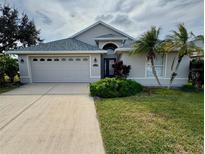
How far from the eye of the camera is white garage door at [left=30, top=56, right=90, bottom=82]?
539 inches

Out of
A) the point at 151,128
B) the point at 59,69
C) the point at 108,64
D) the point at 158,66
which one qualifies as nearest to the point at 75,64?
the point at 59,69

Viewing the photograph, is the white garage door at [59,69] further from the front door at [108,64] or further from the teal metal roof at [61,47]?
the front door at [108,64]

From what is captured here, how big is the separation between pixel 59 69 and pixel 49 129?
9836 millimetres

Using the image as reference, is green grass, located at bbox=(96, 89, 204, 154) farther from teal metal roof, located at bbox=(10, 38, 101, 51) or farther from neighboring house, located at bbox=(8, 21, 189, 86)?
teal metal roof, located at bbox=(10, 38, 101, 51)

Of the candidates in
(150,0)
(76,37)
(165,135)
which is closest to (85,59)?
(76,37)

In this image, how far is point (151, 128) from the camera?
444cm

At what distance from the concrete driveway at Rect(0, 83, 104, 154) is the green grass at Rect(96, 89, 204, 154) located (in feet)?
1.31

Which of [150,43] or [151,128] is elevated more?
[150,43]

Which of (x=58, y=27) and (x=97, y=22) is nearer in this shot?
(x=97, y=22)

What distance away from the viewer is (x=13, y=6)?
81.2 feet

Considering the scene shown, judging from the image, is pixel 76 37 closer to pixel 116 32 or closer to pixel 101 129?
pixel 116 32

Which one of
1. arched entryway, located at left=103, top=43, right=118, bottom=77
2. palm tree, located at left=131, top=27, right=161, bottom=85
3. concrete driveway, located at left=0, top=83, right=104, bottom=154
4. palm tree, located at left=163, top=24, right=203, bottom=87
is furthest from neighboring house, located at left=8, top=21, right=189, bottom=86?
concrete driveway, located at left=0, top=83, right=104, bottom=154

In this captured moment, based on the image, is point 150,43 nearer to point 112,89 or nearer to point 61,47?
point 112,89

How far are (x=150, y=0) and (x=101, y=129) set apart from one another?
810 cm
